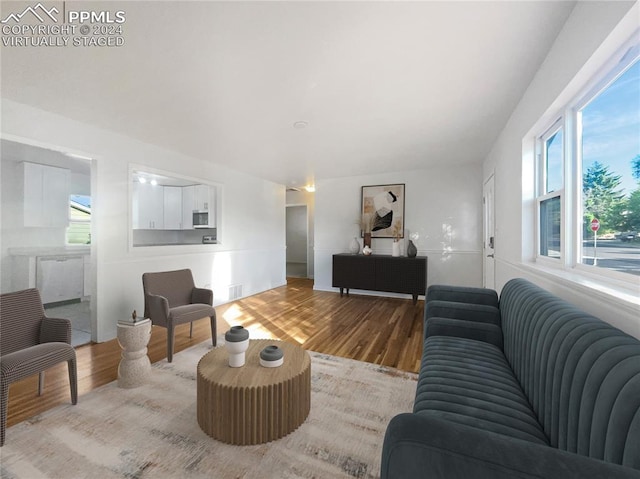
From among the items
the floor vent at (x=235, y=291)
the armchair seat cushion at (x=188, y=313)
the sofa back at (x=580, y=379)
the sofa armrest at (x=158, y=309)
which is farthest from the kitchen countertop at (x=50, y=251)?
the sofa back at (x=580, y=379)

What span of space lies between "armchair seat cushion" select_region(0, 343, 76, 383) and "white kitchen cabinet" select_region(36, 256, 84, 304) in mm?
3443

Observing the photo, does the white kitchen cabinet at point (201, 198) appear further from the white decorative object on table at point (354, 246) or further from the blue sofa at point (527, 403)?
the blue sofa at point (527, 403)

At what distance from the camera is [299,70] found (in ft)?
6.54

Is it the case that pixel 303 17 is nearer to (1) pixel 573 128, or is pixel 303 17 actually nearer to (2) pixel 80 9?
(2) pixel 80 9

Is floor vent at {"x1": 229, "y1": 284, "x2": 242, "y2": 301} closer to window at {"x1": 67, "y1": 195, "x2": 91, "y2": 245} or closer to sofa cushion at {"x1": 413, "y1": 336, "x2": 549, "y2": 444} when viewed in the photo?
window at {"x1": 67, "y1": 195, "x2": 91, "y2": 245}

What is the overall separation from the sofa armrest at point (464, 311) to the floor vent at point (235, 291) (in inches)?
149

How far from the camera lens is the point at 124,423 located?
1.71 m

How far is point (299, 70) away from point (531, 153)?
2.17 meters

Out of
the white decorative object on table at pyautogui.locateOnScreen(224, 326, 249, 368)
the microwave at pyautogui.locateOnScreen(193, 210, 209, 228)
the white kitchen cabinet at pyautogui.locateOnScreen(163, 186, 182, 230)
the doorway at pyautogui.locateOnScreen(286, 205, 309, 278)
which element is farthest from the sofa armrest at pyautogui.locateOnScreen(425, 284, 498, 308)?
the doorway at pyautogui.locateOnScreen(286, 205, 309, 278)

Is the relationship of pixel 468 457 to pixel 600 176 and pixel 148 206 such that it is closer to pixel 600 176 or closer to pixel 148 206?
pixel 600 176

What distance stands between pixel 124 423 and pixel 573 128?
349 cm

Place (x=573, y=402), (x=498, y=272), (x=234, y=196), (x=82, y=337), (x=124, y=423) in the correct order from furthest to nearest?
(x=234, y=196), (x=498, y=272), (x=82, y=337), (x=124, y=423), (x=573, y=402)

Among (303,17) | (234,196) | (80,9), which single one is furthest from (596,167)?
(234,196)

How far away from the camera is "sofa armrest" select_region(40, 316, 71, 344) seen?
2.00 metres
